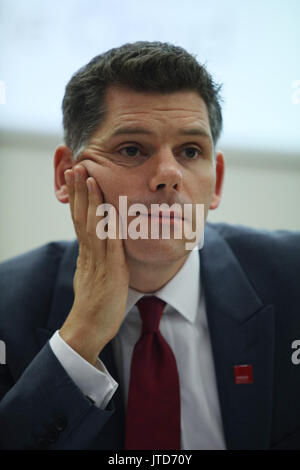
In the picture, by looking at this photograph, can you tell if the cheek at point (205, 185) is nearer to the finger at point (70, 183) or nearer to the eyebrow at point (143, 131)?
the eyebrow at point (143, 131)

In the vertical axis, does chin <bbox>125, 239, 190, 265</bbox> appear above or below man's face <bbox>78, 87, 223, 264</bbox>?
below

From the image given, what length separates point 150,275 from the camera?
917 millimetres

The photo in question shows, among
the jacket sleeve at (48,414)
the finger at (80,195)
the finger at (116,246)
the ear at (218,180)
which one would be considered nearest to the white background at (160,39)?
the ear at (218,180)

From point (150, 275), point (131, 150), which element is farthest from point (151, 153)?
point (150, 275)

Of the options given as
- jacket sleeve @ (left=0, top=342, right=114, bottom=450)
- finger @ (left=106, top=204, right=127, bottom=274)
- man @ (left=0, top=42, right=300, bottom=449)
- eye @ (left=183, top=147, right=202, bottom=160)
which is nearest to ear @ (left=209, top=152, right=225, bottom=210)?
man @ (left=0, top=42, right=300, bottom=449)

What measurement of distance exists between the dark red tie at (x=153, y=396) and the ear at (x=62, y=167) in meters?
0.31

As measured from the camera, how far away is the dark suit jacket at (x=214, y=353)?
0.74 metres

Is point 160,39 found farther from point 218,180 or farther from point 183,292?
point 183,292

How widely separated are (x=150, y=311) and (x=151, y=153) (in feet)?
1.09

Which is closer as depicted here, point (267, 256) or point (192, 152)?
point (192, 152)

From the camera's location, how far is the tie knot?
2.90 feet

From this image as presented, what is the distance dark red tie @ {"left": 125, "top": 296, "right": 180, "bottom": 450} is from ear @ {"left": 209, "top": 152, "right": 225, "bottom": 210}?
0.91ft

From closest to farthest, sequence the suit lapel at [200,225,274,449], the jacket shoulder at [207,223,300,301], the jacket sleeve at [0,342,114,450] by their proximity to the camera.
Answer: the jacket sleeve at [0,342,114,450] < the suit lapel at [200,225,274,449] < the jacket shoulder at [207,223,300,301]

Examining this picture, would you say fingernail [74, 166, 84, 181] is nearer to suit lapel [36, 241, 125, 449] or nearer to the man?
the man
